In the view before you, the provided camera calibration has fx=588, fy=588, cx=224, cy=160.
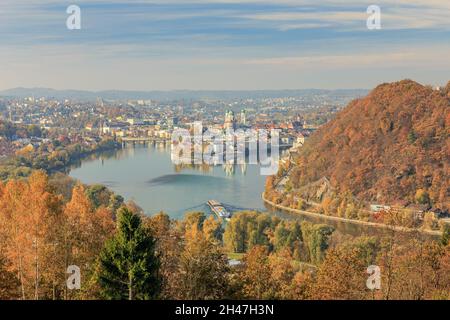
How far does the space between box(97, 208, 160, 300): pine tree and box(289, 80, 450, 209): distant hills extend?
1180cm

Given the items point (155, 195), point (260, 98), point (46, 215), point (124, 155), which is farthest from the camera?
point (260, 98)

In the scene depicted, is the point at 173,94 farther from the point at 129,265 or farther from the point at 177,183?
the point at 129,265

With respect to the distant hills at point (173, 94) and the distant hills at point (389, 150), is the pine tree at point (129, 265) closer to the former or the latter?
the distant hills at point (389, 150)

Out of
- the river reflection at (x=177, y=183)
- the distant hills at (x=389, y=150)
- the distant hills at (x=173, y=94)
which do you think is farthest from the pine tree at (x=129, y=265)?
the distant hills at (x=173, y=94)

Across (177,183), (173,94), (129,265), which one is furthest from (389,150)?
(173,94)

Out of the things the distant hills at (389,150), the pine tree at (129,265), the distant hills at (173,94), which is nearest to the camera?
the pine tree at (129,265)

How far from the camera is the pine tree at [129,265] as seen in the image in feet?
11.1

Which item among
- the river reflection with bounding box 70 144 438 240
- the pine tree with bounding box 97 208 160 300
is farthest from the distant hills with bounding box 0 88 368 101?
the pine tree with bounding box 97 208 160 300

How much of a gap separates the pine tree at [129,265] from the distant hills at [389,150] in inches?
465

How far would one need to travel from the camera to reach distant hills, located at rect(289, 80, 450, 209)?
49.1ft
